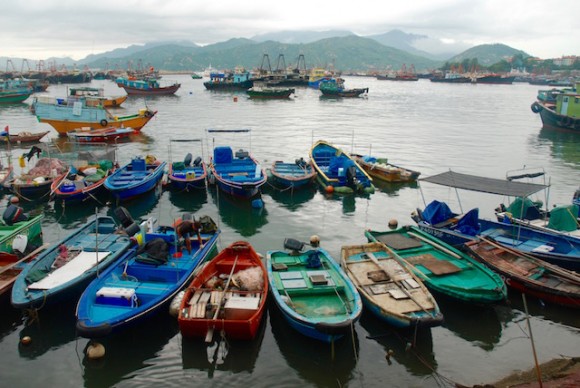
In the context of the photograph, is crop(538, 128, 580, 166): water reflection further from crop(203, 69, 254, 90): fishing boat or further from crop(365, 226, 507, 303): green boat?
crop(203, 69, 254, 90): fishing boat

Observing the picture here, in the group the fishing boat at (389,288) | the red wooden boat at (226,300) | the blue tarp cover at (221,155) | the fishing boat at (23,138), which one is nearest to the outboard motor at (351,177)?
the blue tarp cover at (221,155)

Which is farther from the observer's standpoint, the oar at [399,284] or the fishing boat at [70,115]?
the fishing boat at [70,115]

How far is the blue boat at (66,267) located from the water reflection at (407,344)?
8219 millimetres

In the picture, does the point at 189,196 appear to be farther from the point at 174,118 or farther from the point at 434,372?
the point at 174,118

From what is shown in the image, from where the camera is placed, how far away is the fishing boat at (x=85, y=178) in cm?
2130

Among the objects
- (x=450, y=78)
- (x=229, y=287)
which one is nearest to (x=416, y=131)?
(x=229, y=287)

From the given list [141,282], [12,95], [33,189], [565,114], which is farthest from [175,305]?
[12,95]

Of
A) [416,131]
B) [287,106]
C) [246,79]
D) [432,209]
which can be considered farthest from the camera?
[246,79]

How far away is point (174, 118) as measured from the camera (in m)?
58.4

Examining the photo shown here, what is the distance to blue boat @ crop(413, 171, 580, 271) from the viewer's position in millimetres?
14898

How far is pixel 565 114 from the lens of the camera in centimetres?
4888

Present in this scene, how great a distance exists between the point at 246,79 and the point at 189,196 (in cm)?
9227

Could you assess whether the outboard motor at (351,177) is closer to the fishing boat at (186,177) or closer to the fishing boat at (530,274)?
the fishing boat at (186,177)

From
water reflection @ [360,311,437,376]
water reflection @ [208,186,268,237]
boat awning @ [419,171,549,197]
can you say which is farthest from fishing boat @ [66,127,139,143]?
water reflection @ [360,311,437,376]
